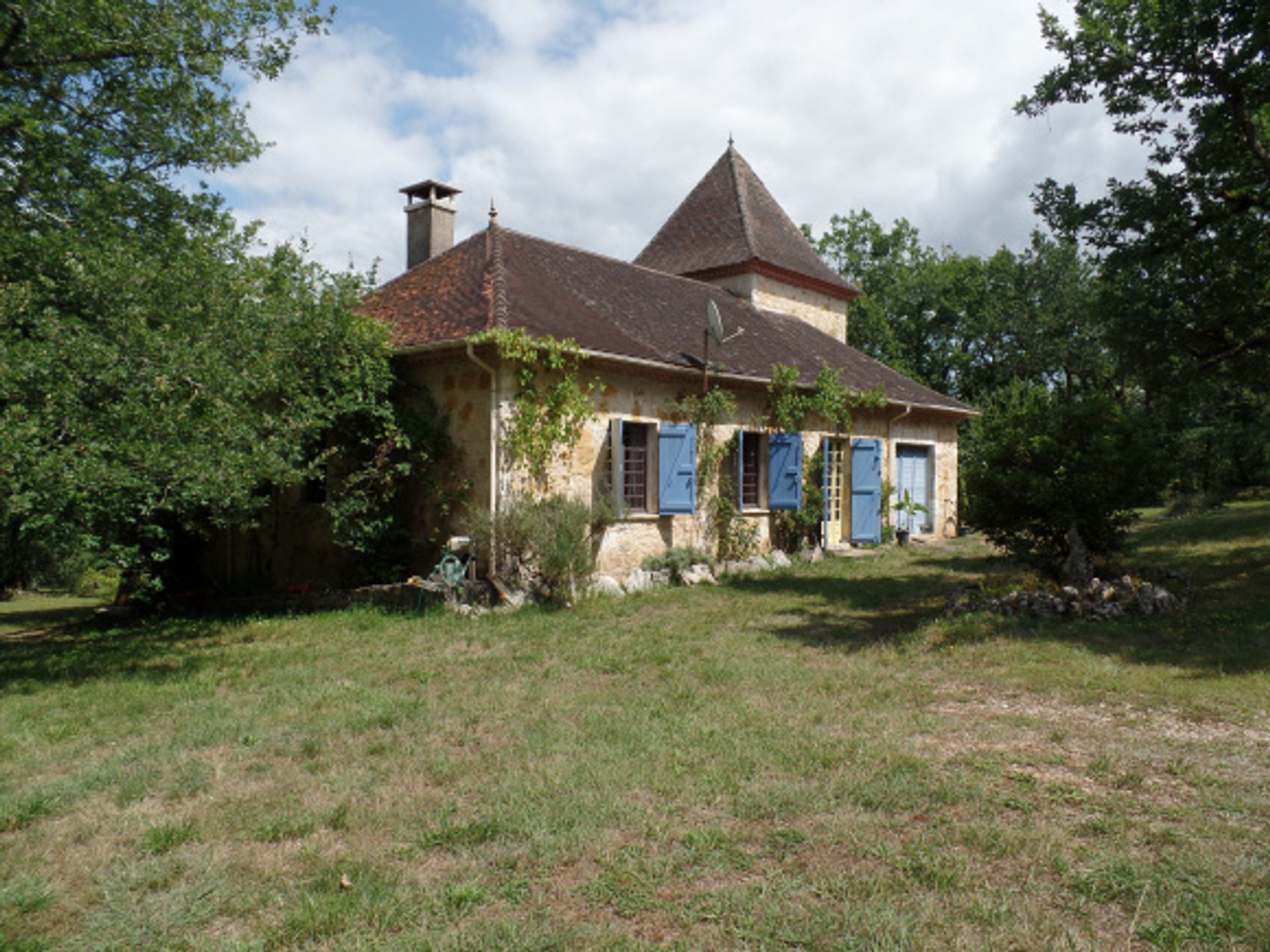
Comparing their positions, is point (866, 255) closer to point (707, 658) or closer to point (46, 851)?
point (707, 658)

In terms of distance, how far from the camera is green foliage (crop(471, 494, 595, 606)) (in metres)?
9.86

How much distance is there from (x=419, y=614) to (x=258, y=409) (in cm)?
293

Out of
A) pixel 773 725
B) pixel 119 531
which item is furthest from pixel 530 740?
pixel 119 531

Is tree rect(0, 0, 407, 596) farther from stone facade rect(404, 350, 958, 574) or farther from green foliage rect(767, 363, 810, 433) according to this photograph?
green foliage rect(767, 363, 810, 433)

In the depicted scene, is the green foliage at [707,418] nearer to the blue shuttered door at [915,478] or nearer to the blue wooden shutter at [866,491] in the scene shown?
the blue wooden shutter at [866,491]

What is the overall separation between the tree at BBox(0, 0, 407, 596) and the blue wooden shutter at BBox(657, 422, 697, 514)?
3.66 metres

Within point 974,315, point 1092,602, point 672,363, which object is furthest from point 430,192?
point 974,315

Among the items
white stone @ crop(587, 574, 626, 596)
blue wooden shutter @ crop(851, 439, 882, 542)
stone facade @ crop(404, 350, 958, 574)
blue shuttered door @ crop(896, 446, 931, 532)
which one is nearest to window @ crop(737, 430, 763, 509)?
stone facade @ crop(404, 350, 958, 574)

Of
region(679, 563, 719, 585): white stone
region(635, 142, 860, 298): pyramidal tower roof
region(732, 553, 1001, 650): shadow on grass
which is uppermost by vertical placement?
region(635, 142, 860, 298): pyramidal tower roof

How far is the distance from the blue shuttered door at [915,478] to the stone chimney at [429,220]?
9998 millimetres

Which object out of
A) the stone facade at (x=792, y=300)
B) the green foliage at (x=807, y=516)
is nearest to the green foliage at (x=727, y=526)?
the green foliage at (x=807, y=516)

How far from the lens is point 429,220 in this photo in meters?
15.1

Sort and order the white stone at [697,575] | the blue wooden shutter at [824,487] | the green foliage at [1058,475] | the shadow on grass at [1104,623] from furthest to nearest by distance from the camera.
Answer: the blue wooden shutter at [824,487], the white stone at [697,575], the green foliage at [1058,475], the shadow on grass at [1104,623]

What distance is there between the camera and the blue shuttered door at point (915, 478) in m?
17.6
